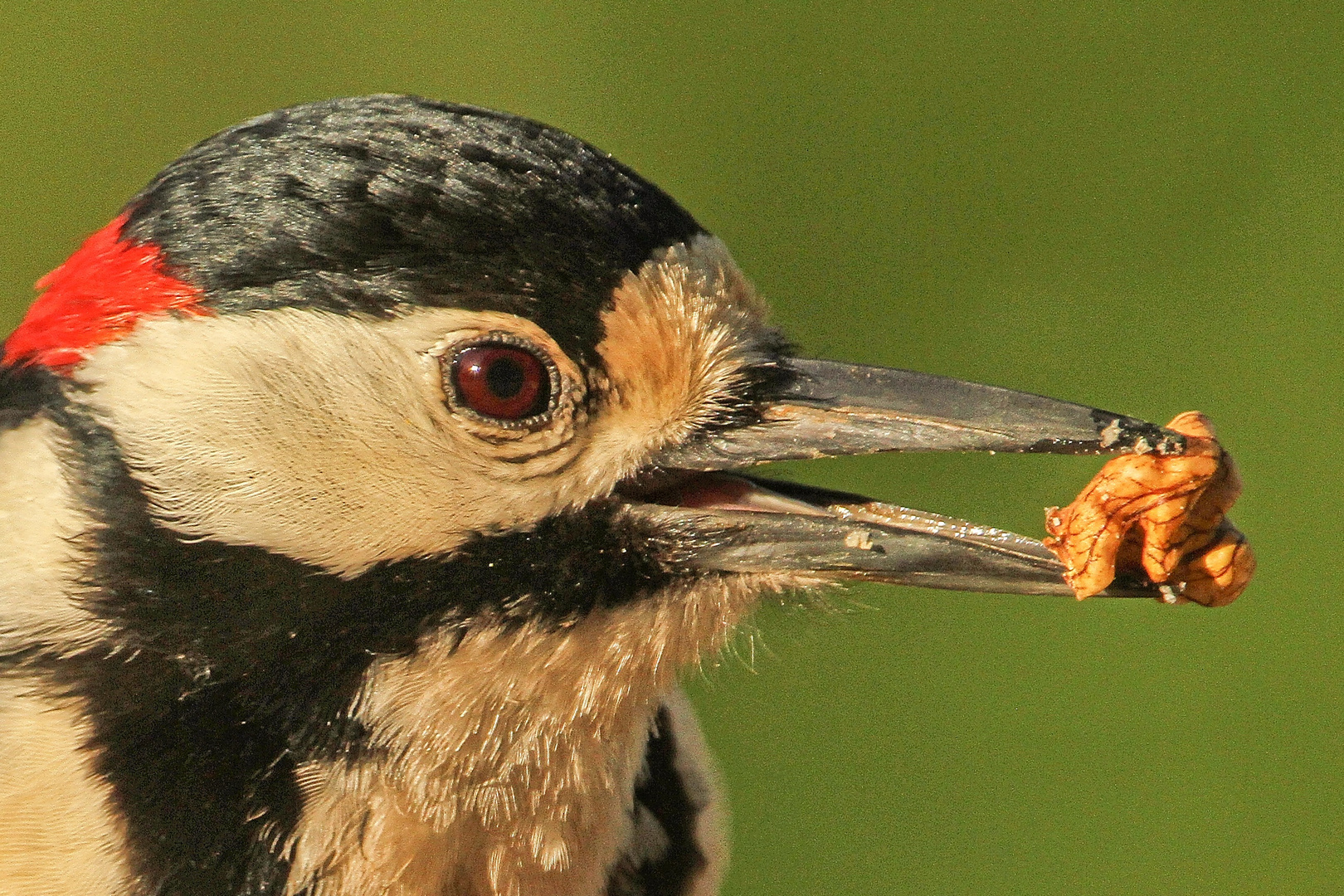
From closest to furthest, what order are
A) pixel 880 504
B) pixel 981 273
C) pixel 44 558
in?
pixel 44 558, pixel 880 504, pixel 981 273

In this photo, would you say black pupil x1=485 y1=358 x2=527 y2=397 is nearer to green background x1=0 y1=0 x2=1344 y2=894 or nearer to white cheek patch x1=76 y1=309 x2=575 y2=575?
white cheek patch x1=76 y1=309 x2=575 y2=575

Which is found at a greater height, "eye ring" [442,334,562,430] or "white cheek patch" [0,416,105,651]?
"eye ring" [442,334,562,430]

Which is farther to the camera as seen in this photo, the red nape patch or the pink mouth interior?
the pink mouth interior

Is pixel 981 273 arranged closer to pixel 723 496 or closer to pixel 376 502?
pixel 723 496

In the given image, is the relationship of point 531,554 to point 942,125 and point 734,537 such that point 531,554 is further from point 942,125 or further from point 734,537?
point 942,125

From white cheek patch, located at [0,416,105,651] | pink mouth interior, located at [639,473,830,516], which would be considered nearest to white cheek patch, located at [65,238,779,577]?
white cheek patch, located at [0,416,105,651]

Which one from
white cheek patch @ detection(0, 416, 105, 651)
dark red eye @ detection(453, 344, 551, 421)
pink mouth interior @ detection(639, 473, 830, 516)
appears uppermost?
dark red eye @ detection(453, 344, 551, 421)

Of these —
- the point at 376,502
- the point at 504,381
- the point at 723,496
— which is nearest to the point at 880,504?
the point at 723,496

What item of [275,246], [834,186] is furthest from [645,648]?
[834,186]
